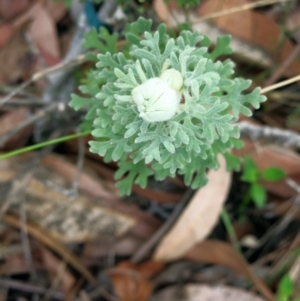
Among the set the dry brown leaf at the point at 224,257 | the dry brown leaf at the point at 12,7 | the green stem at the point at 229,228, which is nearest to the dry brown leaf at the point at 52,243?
the dry brown leaf at the point at 224,257

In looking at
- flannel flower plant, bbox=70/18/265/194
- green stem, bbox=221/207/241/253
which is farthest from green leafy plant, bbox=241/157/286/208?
flannel flower plant, bbox=70/18/265/194

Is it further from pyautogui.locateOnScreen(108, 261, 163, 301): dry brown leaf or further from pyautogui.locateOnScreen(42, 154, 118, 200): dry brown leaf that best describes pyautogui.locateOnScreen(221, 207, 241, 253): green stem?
pyautogui.locateOnScreen(42, 154, 118, 200): dry brown leaf

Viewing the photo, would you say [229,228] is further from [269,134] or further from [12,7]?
[12,7]

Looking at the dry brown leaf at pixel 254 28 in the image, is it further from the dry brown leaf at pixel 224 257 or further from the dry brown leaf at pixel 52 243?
the dry brown leaf at pixel 52 243

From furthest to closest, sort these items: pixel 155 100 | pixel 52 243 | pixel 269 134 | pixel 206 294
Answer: pixel 52 243 → pixel 206 294 → pixel 269 134 → pixel 155 100

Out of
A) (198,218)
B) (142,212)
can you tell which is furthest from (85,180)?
Answer: (198,218)

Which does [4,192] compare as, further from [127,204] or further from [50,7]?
[50,7]

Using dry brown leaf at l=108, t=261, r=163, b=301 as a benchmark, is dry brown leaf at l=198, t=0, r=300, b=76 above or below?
above
